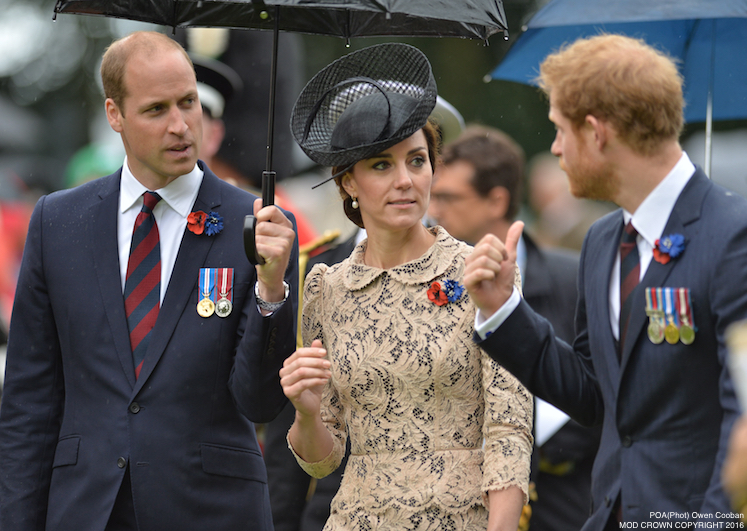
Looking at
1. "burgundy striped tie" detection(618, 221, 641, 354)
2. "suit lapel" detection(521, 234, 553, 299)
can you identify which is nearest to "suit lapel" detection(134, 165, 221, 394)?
"burgundy striped tie" detection(618, 221, 641, 354)

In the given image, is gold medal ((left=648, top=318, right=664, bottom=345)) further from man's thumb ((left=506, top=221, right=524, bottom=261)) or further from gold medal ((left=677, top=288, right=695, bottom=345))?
man's thumb ((left=506, top=221, right=524, bottom=261))

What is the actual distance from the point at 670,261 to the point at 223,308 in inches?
65.7

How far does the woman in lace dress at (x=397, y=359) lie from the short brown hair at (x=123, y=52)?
626mm

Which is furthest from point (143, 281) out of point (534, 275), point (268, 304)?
point (534, 275)

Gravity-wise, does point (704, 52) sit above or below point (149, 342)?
above

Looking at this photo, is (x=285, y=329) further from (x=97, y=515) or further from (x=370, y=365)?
(x=97, y=515)

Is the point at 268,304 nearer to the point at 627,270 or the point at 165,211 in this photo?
the point at 165,211

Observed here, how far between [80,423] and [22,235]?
5771 millimetres

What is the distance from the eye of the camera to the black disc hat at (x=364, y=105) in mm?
4035

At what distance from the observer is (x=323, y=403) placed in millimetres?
4168

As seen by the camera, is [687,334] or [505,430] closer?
[687,334]

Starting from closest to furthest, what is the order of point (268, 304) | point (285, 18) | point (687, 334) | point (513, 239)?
1. point (687, 334)
2. point (513, 239)
3. point (268, 304)
4. point (285, 18)

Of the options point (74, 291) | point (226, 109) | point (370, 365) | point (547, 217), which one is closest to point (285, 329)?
point (370, 365)

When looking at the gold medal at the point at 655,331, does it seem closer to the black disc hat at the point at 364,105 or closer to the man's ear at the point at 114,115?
the black disc hat at the point at 364,105
